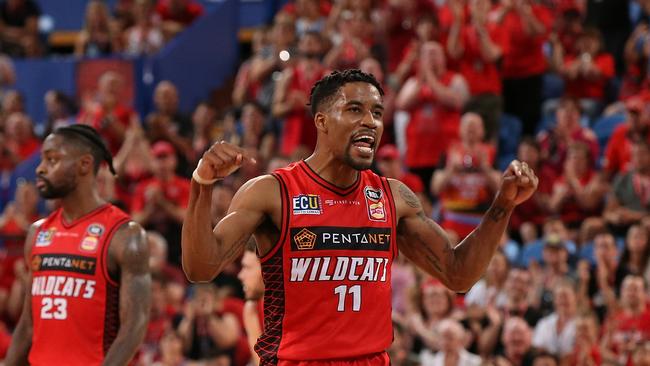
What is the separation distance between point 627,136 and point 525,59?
6.76ft

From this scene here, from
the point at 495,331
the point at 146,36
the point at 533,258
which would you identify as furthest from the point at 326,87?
the point at 146,36

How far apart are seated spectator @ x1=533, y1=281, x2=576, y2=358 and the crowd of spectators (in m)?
0.02

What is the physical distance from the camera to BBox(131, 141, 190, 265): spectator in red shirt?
13.5m

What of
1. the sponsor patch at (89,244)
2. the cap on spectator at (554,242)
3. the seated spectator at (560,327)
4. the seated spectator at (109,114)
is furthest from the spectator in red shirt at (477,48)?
the sponsor patch at (89,244)

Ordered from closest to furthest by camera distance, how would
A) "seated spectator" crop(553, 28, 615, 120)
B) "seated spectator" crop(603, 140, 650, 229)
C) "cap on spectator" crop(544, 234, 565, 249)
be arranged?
1. "cap on spectator" crop(544, 234, 565, 249)
2. "seated spectator" crop(603, 140, 650, 229)
3. "seated spectator" crop(553, 28, 615, 120)

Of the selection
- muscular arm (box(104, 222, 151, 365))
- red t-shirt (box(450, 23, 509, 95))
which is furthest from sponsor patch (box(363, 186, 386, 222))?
red t-shirt (box(450, 23, 509, 95))

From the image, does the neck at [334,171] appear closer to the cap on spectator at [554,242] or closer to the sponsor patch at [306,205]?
the sponsor patch at [306,205]

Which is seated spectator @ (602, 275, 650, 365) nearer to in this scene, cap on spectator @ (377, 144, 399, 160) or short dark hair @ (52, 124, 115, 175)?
cap on spectator @ (377, 144, 399, 160)

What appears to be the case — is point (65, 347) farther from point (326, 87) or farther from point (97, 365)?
point (326, 87)

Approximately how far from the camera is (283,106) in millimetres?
13883

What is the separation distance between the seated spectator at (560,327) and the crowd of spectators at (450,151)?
0.06 feet

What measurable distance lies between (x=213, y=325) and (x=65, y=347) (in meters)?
4.74

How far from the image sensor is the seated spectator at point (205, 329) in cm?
1149

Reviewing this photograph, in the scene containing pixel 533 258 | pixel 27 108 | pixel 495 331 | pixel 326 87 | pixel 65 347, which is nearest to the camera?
pixel 326 87
